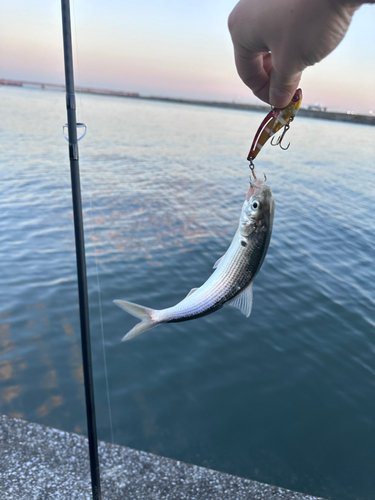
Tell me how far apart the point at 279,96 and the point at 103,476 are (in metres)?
3.81

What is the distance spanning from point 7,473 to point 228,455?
2547 millimetres

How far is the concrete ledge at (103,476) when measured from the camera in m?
3.47

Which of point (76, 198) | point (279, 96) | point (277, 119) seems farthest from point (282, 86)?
point (76, 198)

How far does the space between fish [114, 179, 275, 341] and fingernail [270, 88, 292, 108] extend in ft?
1.53

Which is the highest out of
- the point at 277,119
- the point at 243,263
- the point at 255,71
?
the point at 255,71

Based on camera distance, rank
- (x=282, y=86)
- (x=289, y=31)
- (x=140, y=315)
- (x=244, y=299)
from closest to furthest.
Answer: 1. (x=289, y=31)
2. (x=282, y=86)
3. (x=244, y=299)
4. (x=140, y=315)

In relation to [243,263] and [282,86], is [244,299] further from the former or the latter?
[282,86]

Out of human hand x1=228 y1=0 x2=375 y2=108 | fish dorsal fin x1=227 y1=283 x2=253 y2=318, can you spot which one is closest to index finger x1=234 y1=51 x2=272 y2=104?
human hand x1=228 y1=0 x2=375 y2=108

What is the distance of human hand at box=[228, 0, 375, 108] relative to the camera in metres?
0.99

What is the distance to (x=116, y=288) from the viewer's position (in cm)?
801

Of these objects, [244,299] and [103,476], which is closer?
[244,299]

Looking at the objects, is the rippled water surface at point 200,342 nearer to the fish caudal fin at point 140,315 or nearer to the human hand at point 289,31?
the fish caudal fin at point 140,315

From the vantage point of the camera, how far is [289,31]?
3.54 feet

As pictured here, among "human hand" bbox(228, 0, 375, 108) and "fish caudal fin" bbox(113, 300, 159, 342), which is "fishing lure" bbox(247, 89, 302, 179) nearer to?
"human hand" bbox(228, 0, 375, 108)
